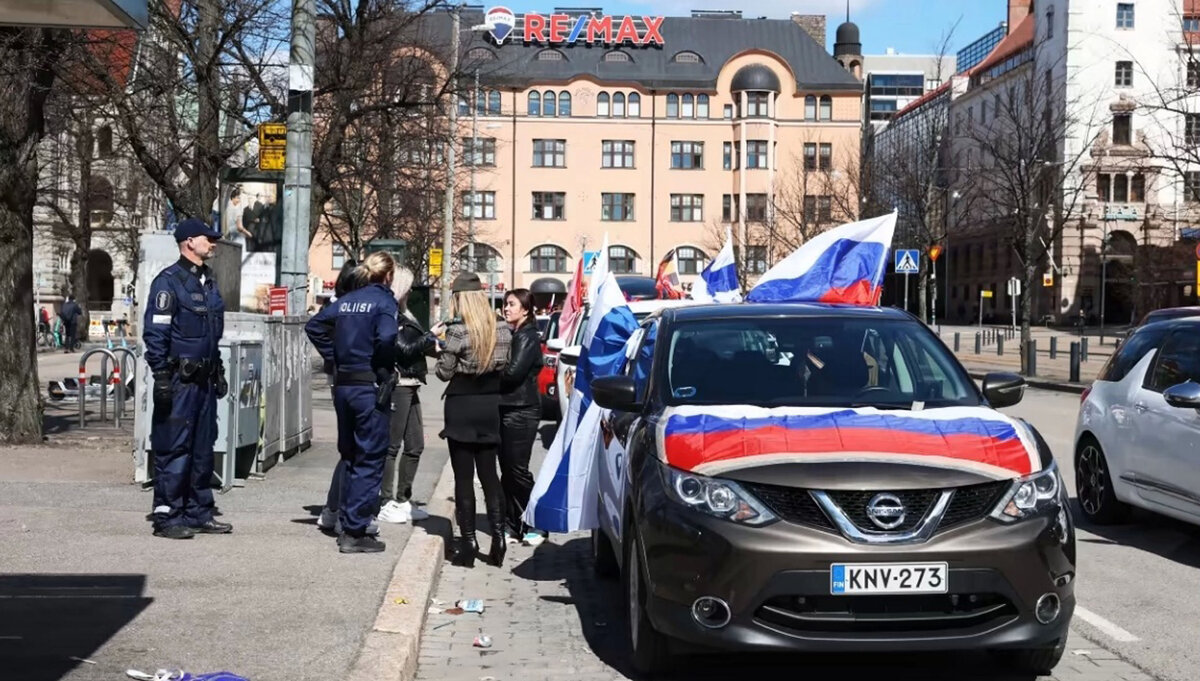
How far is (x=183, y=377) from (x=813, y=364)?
394 cm

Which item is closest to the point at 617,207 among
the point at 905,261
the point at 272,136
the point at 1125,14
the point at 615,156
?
the point at 615,156

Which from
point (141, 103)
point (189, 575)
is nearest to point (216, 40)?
point (141, 103)

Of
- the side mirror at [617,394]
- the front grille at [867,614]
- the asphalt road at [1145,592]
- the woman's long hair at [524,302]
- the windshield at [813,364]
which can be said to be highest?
the woman's long hair at [524,302]

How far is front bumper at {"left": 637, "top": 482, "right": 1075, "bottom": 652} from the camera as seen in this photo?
5.50 meters

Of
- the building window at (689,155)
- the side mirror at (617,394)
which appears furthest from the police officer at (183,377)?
the building window at (689,155)

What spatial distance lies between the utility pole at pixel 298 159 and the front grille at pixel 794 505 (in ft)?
33.5

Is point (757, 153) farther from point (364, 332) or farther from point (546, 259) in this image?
point (364, 332)

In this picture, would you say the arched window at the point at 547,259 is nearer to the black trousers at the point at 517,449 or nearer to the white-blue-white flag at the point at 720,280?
the white-blue-white flag at the point at 720,280

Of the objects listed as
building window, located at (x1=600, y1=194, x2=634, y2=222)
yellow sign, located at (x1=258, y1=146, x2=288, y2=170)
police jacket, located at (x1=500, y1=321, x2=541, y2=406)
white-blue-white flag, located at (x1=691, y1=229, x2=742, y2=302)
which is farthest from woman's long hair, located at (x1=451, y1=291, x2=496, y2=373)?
building window, located at (x1=600, y1=194, x2=634, y2=222)

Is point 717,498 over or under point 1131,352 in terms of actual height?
under

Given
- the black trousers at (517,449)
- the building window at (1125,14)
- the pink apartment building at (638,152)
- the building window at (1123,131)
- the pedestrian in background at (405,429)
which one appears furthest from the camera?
the pink apartment building at (638,152)

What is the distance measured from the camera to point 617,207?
275ft

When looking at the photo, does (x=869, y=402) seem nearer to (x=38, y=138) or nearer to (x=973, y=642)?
(x=973, y=642)

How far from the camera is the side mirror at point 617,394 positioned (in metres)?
6.86
